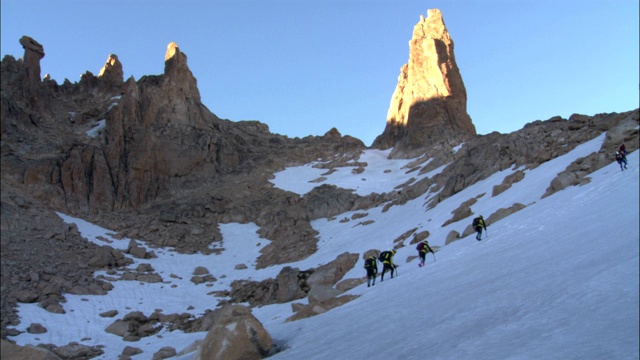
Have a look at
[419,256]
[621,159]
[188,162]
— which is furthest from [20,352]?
[188,162]

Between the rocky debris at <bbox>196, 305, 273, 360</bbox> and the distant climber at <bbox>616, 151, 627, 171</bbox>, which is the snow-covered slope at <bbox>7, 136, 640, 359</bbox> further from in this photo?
the rocky debris at <bbox>196, 305, 273, 360</bbox>

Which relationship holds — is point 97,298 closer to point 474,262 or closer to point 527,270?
point 474,262

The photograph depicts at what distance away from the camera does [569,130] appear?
39.4m

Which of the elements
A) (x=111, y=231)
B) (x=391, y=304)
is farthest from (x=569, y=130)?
(x=111, y=231)

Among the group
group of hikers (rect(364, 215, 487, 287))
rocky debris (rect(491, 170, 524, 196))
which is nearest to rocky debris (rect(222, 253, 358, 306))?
group of hikers (rect(364, 215, 487, 287))

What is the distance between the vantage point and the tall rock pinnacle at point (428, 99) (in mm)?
72750

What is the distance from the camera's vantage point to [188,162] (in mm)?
65125

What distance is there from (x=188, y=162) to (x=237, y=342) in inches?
2191

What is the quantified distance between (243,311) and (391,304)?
20.6 ft

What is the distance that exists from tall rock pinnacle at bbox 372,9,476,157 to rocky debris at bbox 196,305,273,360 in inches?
2345

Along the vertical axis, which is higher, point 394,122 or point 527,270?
point 394,122

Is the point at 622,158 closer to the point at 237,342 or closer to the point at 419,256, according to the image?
the point at 419,256

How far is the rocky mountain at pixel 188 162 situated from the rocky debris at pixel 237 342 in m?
5.66

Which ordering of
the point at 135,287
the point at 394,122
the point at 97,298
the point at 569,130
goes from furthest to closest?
the point at 394,122, the point at 569,130, the point at 135,287, the point at 97,298
